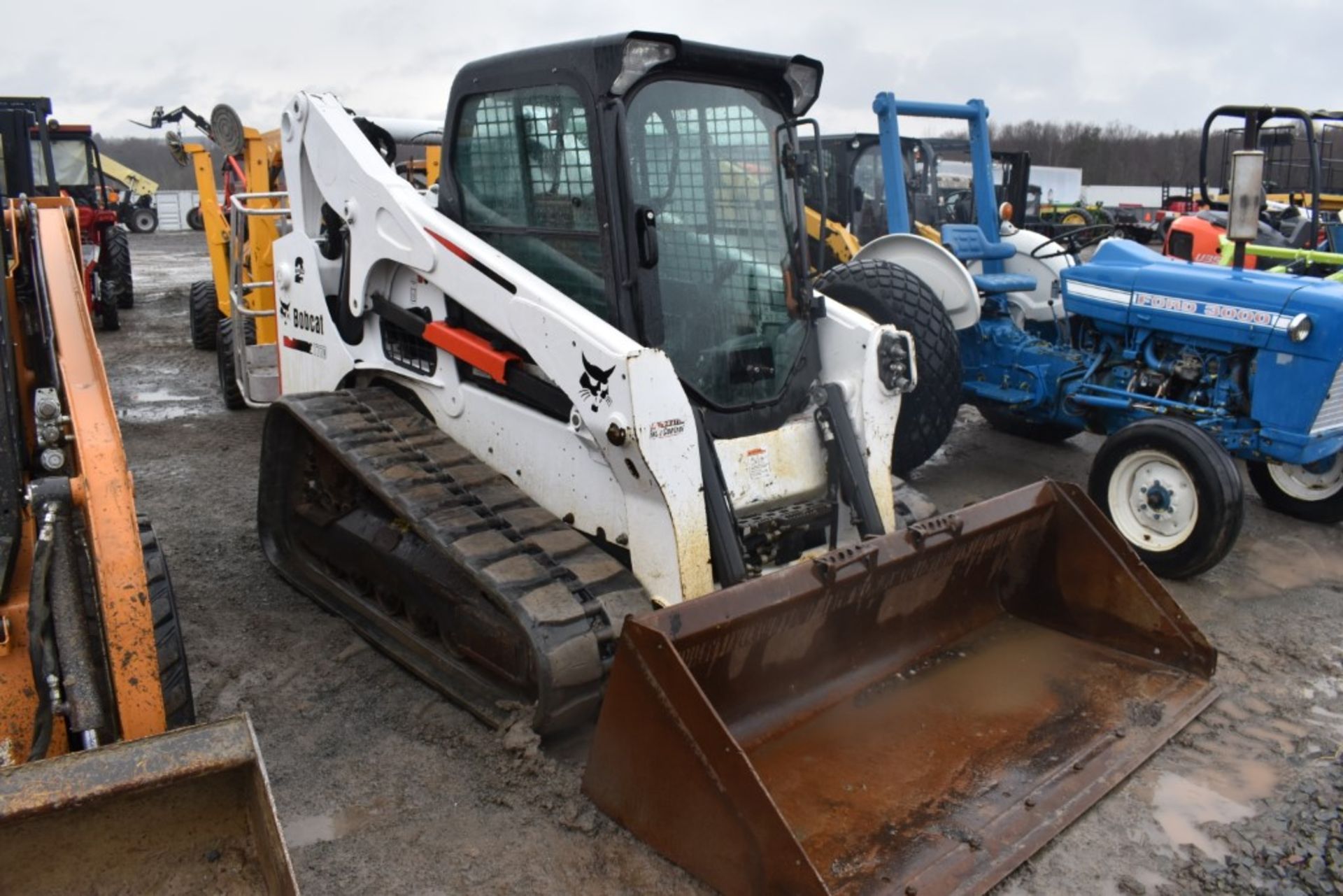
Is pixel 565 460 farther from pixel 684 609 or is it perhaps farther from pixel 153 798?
pixel 153 798

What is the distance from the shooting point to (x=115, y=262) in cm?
1394

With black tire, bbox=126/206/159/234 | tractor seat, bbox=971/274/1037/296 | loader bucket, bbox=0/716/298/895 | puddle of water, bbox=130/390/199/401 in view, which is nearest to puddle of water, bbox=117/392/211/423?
puddle of water, bbox=130/390/199/401

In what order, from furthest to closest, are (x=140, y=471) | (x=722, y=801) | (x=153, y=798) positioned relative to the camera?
(x=140, y=471)
(x=722, y=801)
(x=153, y=798)

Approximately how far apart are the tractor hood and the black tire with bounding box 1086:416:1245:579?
2.08 feet

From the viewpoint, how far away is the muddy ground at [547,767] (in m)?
3.11

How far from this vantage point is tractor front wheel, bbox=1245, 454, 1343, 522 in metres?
6.17

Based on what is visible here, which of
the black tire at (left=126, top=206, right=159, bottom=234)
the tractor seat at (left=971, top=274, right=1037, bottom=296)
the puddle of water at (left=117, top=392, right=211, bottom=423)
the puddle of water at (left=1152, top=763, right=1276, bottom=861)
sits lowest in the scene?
the puddle of water at (left=1152, top=763, right=1276, bottom=861)

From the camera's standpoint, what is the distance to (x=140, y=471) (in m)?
7.05

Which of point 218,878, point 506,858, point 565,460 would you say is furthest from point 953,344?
point 218,878

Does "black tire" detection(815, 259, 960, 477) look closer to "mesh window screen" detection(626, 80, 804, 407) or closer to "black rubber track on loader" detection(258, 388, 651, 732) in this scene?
"mesh window screen" detection(626, 80, 804, 407)

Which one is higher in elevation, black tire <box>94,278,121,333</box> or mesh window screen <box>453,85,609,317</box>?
A: mesh window screen <box>453,85,609,317</box>

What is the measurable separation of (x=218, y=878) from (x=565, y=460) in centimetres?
198

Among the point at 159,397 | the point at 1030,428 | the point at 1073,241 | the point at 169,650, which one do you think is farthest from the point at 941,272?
the point at 159,397

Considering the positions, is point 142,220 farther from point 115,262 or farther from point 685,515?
point 685,515
